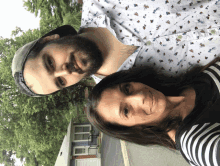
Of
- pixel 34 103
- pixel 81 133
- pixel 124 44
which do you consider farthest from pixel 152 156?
pixel 81 133

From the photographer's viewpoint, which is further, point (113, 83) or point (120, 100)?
point (113, 83)

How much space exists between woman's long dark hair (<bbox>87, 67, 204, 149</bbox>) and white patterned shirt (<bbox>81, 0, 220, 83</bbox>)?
0.10 m

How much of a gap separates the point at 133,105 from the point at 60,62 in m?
0.96

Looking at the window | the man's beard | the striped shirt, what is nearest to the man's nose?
the man's beard

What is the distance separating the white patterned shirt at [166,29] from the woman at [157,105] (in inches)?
5.6

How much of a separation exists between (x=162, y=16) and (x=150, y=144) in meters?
1.47

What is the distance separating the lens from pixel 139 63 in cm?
182

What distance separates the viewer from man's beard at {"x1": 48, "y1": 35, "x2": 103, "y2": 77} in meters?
1.80

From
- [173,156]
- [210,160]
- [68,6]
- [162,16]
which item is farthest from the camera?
[68,6]

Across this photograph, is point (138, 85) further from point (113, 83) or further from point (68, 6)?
point (68, 6)

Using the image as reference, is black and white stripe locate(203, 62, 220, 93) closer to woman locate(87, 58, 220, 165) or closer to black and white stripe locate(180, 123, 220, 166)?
woman locate(87, 58, 220, 165)

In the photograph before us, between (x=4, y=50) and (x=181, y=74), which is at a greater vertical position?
(x=4, y=50)

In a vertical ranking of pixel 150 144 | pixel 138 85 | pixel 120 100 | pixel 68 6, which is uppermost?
pixel 68 6

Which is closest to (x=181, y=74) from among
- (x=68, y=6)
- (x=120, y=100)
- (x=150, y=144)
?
(x=120, y=100)
